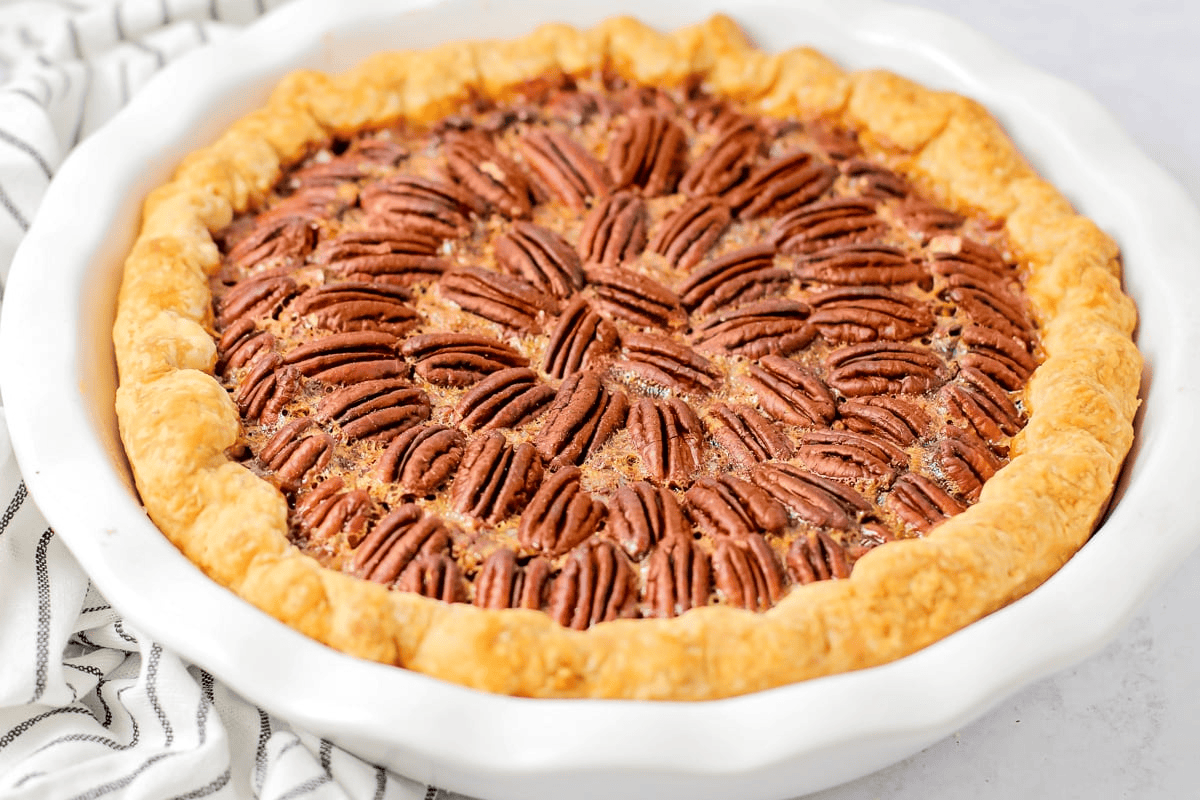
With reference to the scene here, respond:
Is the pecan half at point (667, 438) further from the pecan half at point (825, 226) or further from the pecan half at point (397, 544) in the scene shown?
the pecan half at point (825, 226)

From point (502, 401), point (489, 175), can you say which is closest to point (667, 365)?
point (502, 401)

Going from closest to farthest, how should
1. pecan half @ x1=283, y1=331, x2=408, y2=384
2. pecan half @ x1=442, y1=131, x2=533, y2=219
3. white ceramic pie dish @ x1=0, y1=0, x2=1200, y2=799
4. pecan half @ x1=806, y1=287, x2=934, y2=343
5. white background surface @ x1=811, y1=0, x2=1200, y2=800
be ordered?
white ceramic pie dish @ x1=0, y1=0, x2=1200, y2=799 < white background surface @ x1=811, y1=0, x2=1200, y2=800 < pecan half @ x1=283, y1=331, x2=408, y2=384 < pecan half @ x1=806, y1=287, x2=934, y2=343 < pecan half @ x1=442, y1=131, x2=533, y2=219

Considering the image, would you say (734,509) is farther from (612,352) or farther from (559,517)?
(612,352)

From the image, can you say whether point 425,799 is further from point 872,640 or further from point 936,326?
point 936,326

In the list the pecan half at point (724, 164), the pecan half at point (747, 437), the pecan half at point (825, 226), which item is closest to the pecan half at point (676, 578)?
the pecan half at point (747, 437)

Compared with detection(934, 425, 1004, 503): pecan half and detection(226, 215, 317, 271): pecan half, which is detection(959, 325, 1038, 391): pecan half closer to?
detection(934, 425, 1004, 503): pecan half

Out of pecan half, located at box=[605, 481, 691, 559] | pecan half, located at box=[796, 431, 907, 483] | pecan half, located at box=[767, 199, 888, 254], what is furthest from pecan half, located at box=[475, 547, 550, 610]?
pecan half, located at box=[767, 199, 888, 254]

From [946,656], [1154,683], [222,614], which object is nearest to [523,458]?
[222,614]
